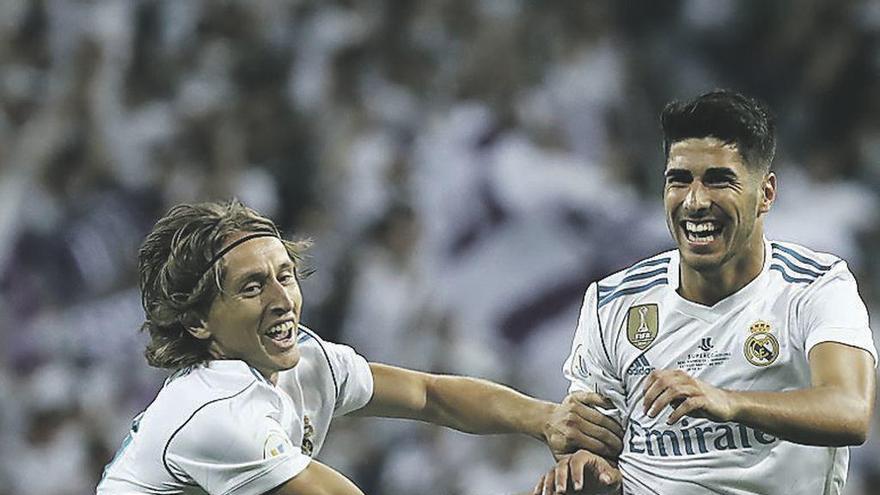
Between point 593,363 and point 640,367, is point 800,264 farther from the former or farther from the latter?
point 593,363

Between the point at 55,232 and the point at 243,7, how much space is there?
69.7 inches

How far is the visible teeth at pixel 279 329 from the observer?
3730 millimetres

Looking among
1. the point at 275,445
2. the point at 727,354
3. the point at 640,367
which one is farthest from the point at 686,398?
the point at 275,445

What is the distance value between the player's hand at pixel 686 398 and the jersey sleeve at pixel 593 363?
2.01 feet

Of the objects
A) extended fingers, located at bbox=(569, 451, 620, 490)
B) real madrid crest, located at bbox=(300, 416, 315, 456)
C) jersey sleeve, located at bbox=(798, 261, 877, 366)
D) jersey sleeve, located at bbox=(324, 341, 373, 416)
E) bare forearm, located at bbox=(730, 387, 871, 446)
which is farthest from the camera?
jersey sleeve, located at bbox=(324, 341, 373, 416)

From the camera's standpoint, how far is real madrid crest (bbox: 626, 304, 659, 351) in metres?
3.80

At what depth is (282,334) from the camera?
3750 mm

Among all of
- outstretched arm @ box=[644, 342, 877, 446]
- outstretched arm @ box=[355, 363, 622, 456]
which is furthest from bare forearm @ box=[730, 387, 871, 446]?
outstretched arm @ box=[355, 363, 622, 456]

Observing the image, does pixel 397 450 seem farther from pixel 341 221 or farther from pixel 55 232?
pixel 55 232

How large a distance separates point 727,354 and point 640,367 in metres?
0.25

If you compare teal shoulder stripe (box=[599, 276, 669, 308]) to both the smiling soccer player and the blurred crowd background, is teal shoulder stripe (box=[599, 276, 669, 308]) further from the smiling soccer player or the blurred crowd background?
the blurred crowd background

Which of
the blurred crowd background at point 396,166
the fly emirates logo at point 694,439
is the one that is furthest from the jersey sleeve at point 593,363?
the blurred crowd background at point 396,166

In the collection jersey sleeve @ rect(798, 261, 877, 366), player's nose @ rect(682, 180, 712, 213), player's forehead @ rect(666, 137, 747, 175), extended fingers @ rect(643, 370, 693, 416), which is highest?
player's forehead @ rect(666, 137, 747, 175)

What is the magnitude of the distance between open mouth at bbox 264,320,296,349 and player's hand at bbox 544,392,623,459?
79cm
